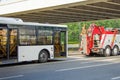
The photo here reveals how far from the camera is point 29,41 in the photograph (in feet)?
62.4

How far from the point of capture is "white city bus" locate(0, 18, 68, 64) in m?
17.5


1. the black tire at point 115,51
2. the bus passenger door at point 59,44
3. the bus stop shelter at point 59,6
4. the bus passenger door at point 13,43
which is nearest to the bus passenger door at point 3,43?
the bus passenger door at point 13,43

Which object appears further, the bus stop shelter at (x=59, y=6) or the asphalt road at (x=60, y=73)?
the bus stop shelter at (x=59, y=6)

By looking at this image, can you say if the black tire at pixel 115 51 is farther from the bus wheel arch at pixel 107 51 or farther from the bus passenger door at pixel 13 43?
the bus passenger door at pixel 13 43

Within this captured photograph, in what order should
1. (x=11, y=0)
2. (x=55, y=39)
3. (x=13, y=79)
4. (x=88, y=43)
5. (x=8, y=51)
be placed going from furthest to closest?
(x=11, y=0)
(x=88, y=43)
(x=55, y=39)
(x=8, y=51)
(x=13, y=79)

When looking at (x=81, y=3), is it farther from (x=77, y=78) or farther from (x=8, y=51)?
(x=77, y=78)

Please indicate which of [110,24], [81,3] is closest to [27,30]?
[81,3]

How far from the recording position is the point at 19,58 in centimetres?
1819

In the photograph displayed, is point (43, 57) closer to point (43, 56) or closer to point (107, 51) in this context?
point (43, 56)

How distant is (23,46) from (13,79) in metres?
6.45

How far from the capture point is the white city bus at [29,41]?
17.5 meters

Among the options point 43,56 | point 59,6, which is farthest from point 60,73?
point 59,6

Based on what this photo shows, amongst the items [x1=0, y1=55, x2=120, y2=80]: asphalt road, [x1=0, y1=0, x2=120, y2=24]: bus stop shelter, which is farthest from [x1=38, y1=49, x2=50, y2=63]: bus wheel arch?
[x1=0, y1=0, x2=120, y2=24]: bus stop shelter

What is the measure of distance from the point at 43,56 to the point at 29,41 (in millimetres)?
1641
